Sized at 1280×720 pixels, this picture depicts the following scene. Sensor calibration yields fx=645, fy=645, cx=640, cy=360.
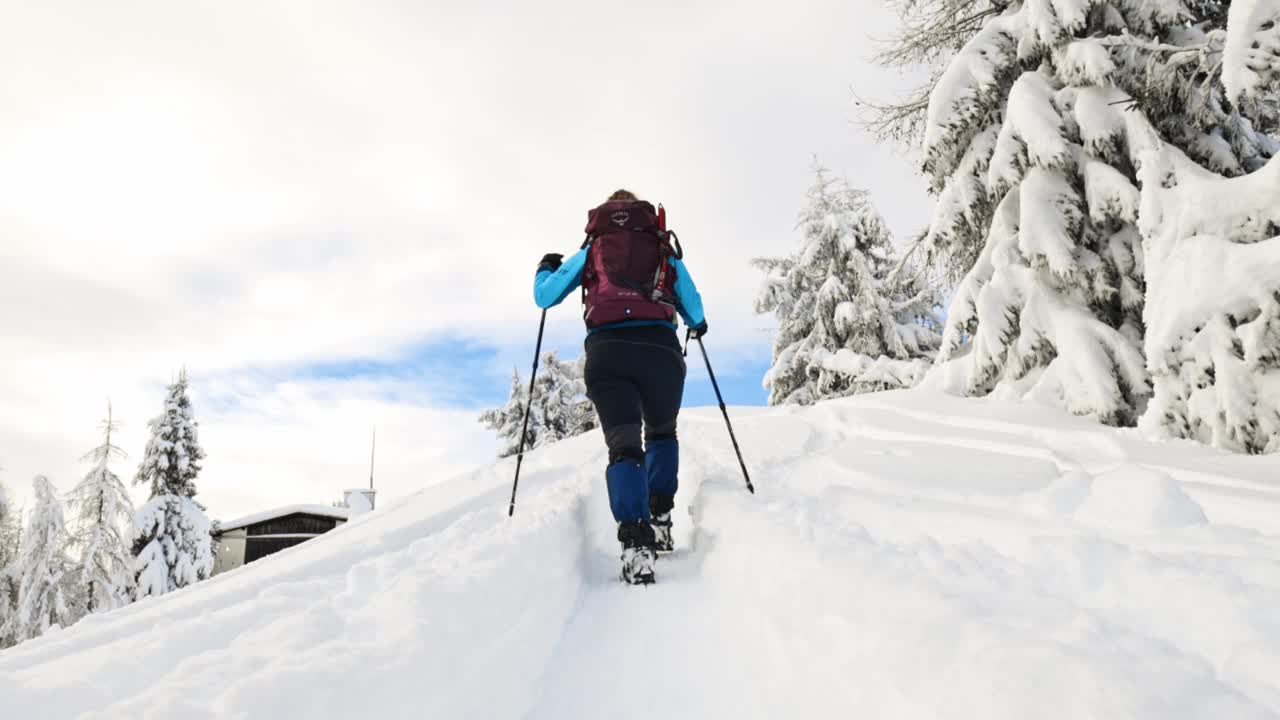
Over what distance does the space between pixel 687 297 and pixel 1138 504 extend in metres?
2.66

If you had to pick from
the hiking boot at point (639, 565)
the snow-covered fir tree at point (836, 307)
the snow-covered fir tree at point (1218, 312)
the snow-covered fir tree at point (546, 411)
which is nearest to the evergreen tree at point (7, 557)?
the snow-covered fir tree at point (546, 411)

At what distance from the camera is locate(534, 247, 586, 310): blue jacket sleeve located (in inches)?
154

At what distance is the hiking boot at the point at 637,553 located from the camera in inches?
131

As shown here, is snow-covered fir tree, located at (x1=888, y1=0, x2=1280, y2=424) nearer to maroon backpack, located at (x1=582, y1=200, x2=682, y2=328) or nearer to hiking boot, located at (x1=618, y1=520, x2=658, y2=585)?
maroon backpack, located at (x1=582, y1=200, x2=682, y2=328)

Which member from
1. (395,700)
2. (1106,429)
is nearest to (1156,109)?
(1106,429)

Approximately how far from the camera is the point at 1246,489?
3.73m

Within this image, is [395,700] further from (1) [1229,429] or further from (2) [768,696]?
(1) [1229,429]

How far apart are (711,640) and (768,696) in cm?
50

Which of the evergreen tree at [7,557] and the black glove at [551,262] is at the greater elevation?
the black glove at [551,262]

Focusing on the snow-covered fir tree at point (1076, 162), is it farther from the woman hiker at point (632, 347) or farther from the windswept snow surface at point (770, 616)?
the woman hiker at point (632, 347)

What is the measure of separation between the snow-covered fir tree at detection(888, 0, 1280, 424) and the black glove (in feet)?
17.6

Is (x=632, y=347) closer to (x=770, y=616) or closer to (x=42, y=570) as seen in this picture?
(x=770, y=616)

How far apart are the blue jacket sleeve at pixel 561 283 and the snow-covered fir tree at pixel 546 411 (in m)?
22.0

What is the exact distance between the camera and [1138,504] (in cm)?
330
